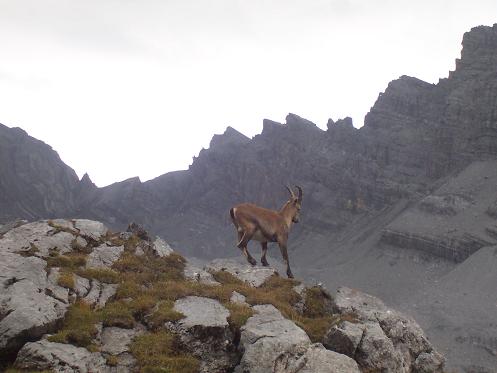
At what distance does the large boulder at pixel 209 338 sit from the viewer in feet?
49.5

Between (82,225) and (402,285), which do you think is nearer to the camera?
(82,225)

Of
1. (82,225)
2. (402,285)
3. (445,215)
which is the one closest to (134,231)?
(82,225)

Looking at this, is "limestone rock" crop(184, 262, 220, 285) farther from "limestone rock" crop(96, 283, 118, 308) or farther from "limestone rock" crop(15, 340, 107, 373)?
"limestone rock" crop(15, 340, 107, 373)

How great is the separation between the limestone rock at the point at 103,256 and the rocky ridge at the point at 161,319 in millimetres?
45

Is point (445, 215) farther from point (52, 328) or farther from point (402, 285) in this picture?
point (52, 328)

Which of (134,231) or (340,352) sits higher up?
(134,231)

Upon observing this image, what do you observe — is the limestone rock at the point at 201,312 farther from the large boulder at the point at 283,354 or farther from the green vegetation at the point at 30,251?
the green vegetation at the point at 30,251

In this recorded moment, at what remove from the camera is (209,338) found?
15.7m

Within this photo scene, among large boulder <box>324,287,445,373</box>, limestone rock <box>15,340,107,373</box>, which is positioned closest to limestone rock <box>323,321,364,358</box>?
large boulder <box>324,287,445,373</box>

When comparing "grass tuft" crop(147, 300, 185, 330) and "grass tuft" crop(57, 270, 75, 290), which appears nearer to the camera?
"grass tuft" crop(147, 300, 185, 330)

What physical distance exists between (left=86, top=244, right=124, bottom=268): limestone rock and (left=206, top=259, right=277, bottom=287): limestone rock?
153 inches

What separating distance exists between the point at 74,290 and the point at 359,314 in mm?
9917

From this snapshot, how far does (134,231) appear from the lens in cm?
2505

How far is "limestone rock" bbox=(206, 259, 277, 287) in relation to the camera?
22.1 metres
